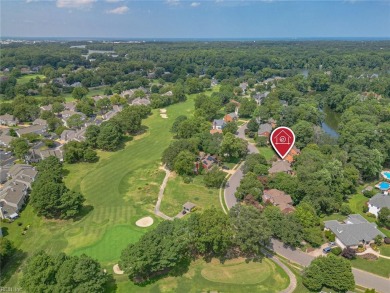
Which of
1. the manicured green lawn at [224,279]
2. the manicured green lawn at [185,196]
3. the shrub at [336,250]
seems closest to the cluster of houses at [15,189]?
the manicured green lawn at [185,196]

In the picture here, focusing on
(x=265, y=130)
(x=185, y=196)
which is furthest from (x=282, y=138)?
(x=265, y=130)

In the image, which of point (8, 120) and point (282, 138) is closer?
point (282, 138)

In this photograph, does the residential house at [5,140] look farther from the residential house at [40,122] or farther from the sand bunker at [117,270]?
the sand bunker at [117,270]

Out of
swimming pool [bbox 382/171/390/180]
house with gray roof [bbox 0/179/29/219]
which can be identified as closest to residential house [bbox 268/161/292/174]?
swimming pool [bbox 382/171/390/180]

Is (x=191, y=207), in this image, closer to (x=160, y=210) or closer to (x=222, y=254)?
(x=160, y=210)

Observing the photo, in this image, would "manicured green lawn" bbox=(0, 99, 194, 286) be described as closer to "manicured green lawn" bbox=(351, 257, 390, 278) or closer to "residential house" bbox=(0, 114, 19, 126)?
"manicured green lawn" bbox=(351, 257, 390, 278)

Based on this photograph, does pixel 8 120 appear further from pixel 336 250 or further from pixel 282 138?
pixel 336 250
